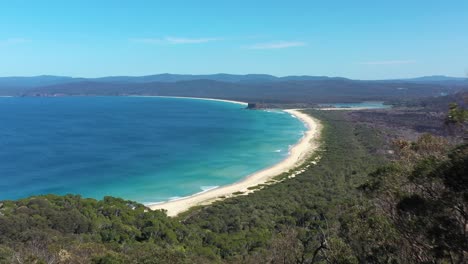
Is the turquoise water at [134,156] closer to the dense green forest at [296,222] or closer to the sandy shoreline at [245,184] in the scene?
the sandy shoreline at [245,184]

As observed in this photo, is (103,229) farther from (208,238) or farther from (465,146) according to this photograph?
(465,146)

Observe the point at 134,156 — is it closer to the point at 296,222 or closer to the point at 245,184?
the point at 245,184

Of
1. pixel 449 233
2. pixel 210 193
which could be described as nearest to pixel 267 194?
pixel 210 193

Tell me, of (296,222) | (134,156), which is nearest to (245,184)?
(296,222)

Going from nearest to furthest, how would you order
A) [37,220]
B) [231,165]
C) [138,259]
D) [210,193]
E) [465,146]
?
[465,146], [138,259], [37,220], [210,193], [231,165]

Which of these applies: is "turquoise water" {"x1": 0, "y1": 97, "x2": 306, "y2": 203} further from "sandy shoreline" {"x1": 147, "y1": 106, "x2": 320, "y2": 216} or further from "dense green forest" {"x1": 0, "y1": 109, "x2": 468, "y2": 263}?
"dense green forest" {"x1": 0, "y1": 109, "x2": 468, "y2": 263}

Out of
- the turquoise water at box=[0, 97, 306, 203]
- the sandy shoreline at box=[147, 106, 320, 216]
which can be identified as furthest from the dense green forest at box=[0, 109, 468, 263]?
the turquoise water at box=[0, 97, 306, 203]
